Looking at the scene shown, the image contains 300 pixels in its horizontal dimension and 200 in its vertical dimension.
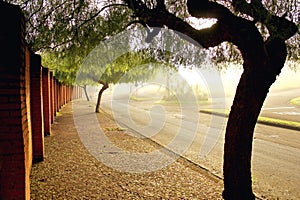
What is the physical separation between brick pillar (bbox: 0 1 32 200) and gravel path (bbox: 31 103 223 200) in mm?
1459

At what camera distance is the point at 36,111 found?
7285 mm

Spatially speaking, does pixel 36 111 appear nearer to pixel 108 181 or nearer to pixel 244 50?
pixel 108 181

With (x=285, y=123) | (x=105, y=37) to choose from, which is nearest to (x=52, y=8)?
(x=105, y=37)

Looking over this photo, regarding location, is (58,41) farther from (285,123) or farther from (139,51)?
(285,123)

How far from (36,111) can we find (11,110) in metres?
4.16

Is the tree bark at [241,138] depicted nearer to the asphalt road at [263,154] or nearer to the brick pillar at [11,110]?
the asphalt road at [263,154]

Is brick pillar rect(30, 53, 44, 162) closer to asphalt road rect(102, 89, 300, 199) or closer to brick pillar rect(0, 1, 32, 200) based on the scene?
brick pillar rect(0, 1, 32, 200)

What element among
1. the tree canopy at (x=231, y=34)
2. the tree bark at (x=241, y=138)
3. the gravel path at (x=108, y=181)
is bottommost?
the gravel path at (x=108, y=181)

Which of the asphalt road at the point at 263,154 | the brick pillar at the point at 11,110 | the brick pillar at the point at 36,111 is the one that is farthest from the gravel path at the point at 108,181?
the brick pillar at the point at 11,110

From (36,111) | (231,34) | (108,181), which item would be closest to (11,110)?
(108,181)

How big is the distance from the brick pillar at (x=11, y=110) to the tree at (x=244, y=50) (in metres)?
2.05

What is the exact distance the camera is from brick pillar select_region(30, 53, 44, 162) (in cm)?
705

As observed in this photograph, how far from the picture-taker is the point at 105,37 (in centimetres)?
576

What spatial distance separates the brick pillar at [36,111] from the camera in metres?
7.05
